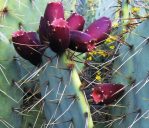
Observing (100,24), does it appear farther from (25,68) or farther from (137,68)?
(25,68)

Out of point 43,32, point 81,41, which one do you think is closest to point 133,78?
point 81,41

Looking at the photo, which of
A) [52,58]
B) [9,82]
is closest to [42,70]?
[52,58]

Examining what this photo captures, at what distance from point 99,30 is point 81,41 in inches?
6.7

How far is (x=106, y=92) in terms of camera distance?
185 cm

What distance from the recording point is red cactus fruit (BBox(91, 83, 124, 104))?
1.82 metres

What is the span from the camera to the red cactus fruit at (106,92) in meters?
1.82

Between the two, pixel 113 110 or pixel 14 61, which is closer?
pixel 113 110

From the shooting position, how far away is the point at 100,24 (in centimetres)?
198

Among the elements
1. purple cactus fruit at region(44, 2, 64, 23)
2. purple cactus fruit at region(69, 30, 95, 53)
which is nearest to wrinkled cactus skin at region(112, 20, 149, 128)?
purple cactus fruit at region(69, 30, 95, 53)

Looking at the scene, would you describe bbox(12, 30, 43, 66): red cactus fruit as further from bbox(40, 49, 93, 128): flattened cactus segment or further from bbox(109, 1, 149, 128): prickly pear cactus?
bbox(109, 1, 149, 128): prickly pear cactus

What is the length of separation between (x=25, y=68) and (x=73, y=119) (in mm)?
424

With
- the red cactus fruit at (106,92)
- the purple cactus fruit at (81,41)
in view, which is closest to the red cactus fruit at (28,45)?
the purple cactus fruit at (81,41)

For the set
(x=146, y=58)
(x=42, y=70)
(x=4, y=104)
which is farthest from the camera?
(x=4, y=104)

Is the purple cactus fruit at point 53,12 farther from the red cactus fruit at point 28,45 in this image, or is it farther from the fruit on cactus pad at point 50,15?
the red cactus fruit at point 28,45
